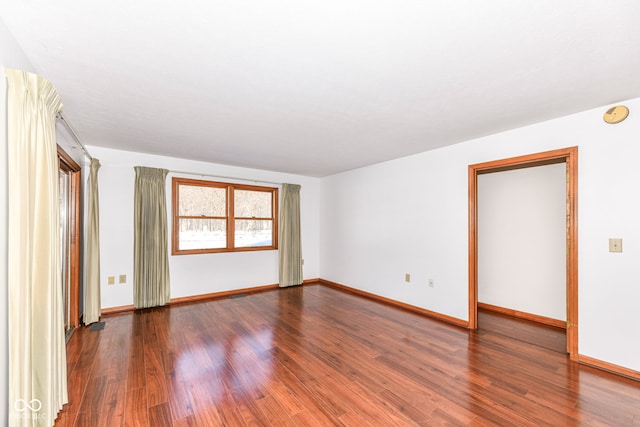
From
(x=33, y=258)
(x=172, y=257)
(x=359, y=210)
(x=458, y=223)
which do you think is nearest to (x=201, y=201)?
(x=172, y=257)

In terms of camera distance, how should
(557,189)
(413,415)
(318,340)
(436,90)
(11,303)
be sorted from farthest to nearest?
(557,189) → (318,340) → (436,90) → (413,415) → (11,303)

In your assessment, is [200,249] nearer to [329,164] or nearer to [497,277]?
[329,164]

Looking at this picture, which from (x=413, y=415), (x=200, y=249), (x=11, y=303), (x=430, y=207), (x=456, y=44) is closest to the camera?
(x=11, y=303)

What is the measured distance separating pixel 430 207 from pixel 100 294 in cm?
483

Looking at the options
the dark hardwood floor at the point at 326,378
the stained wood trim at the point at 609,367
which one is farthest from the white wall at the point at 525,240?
the stained wood trim at the point at 609,367

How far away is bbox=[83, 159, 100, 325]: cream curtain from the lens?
140 inches

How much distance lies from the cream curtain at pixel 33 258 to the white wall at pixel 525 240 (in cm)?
501

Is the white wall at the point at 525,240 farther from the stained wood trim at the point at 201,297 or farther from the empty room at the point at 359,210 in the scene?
the stained wood trim at the point at 201,297

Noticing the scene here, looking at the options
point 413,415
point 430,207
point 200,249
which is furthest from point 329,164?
point 413,415

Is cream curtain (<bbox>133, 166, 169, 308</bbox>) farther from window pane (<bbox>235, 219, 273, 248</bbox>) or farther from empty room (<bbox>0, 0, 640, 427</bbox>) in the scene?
window pane (<bbox>235, 219, 273, 248</bbox>)

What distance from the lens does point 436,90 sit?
7.20 ft

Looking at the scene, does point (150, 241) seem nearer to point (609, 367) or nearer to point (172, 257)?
point (172, 257)

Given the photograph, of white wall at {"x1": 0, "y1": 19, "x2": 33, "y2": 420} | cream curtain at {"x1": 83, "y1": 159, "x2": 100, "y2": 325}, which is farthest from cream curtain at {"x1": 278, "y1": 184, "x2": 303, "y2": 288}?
white wall at {"x1": 0, "y1": 19, "x2": 33, "y2": 420}

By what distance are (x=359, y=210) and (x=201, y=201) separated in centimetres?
289
